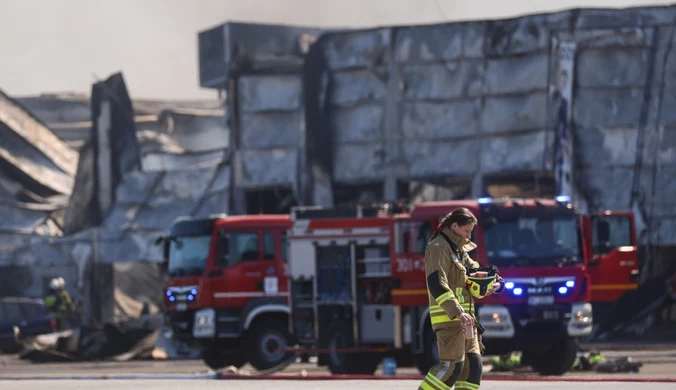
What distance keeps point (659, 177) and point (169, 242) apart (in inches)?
602

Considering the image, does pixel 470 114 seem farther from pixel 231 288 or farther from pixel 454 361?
pixel 454 361

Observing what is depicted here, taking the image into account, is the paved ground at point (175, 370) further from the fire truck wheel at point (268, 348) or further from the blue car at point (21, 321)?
the blue car at point (21, 321)

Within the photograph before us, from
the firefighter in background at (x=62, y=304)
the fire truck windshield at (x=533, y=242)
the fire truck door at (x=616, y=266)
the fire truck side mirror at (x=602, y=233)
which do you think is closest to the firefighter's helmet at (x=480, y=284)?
the fire truck windshield at (x=533, y=242)

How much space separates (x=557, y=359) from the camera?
58.0ft

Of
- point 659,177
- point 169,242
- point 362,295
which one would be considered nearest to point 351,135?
point 659,177

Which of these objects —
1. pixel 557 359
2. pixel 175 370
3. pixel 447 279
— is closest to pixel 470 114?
pixel 175 370

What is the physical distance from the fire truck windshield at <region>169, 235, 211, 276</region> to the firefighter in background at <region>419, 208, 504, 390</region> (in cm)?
1264

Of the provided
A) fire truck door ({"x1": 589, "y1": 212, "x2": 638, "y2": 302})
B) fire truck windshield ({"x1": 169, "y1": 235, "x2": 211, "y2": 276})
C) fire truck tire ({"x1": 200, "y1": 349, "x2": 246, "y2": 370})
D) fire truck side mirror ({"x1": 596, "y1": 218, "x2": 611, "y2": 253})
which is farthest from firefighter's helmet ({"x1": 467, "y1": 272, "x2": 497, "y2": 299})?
fire truck door ({"x1": 589, "y1": 212, "x2": 638, "y2": 302})

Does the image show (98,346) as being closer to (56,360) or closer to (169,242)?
(56,360)

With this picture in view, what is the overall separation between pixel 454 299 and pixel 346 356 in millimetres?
10200

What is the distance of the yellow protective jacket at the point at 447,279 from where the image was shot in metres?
8.55

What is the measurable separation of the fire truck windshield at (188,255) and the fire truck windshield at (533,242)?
604 centimetres

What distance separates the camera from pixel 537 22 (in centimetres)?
3231

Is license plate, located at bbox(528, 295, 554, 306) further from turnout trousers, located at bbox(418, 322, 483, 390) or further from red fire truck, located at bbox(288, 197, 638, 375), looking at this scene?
turnout trousers, located at bbox(418, 322, 483, 390)
